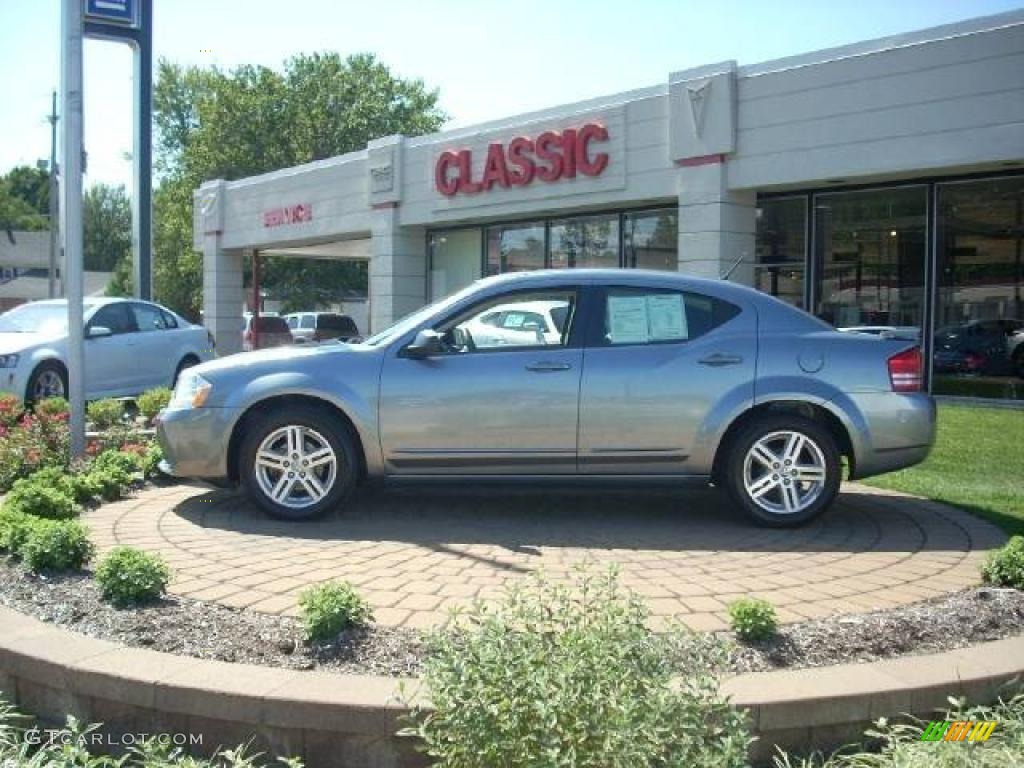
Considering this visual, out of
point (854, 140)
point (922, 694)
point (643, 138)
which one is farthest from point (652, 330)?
point (643, 138)

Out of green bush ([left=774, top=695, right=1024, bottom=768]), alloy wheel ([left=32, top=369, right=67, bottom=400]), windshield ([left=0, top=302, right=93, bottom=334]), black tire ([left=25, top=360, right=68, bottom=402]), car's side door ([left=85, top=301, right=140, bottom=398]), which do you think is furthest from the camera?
car's side door ([left=85, top=301, right=140, bottom=398])

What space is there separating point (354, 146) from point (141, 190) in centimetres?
2263

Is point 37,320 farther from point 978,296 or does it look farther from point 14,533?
point 978,296

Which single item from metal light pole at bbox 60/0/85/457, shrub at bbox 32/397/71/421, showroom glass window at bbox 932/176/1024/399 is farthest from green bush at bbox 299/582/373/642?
showroom glass window at bbox 932/176/1024/399

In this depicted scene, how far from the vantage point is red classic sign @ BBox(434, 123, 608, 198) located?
57.4 ft

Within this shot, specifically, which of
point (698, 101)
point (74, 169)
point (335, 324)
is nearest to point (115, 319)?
point (74, 169)

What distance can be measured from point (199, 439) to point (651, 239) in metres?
13.7

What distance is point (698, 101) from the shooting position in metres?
15.5

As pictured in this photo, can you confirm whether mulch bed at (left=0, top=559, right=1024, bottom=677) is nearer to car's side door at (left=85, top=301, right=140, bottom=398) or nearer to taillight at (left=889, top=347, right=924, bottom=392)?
taillight at (left=889, top=347, right=924, bottom=392)

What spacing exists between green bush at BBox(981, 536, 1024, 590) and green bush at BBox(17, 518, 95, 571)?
425cm

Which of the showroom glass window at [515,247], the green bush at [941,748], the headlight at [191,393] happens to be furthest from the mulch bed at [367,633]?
the showroom glass window at [515,247]

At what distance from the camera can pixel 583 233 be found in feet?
65.3

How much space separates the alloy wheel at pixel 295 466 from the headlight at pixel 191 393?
50cm

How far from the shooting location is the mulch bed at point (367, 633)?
143 inches
